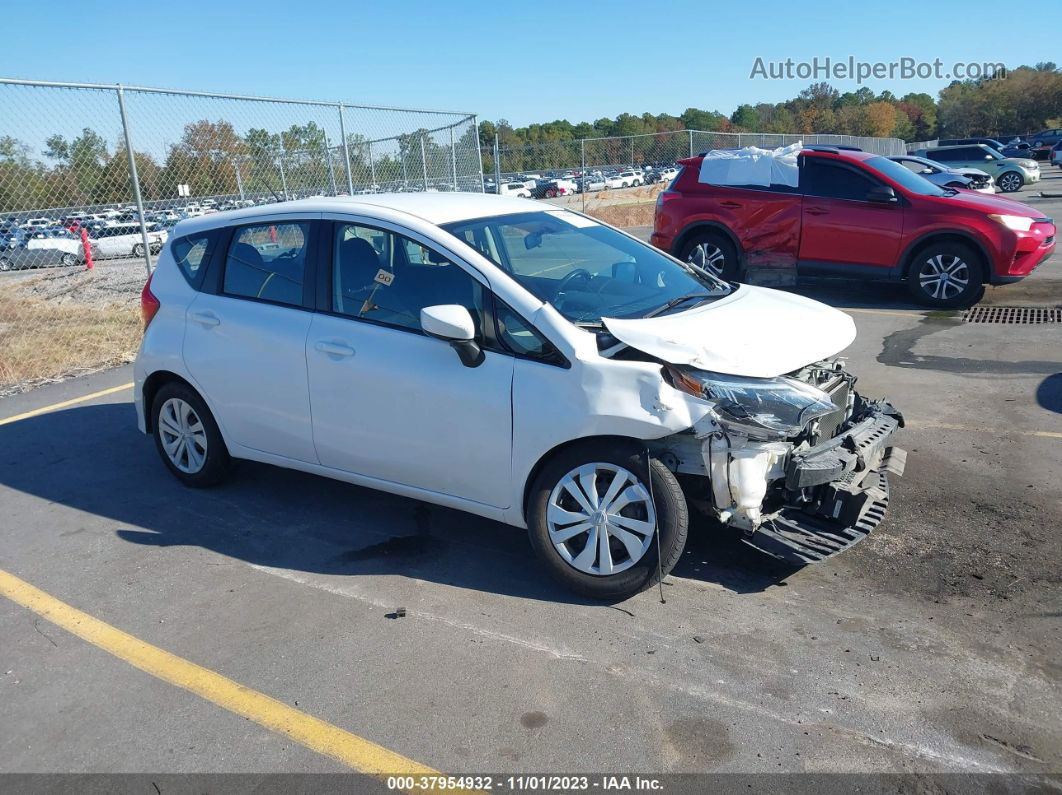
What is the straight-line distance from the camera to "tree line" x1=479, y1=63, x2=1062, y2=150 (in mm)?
70562

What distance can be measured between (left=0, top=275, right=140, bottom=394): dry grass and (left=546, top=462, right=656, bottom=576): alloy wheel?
6676mm

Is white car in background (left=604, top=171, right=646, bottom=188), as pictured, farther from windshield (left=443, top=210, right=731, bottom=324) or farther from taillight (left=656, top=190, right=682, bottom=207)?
windshield (left=443, top=210, right=731, bottom=324)

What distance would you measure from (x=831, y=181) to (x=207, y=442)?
810cm

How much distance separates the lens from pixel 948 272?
385 inches

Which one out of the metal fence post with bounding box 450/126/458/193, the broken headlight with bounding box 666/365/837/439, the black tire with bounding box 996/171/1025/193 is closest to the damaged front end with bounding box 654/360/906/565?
the broken headlight with bounding box 666/365/837/439

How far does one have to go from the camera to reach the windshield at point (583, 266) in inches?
164

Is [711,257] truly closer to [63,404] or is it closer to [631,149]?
[63,404]

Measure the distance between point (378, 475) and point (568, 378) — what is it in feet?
4.24

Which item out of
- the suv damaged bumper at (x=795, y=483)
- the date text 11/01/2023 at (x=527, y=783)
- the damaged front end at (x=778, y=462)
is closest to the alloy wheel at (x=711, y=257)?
the suv damaged bumper at (x=795, y=483)

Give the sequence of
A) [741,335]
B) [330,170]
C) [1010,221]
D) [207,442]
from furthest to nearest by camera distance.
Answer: [330,170] → [1010,221] → [207,442] → [741,335]

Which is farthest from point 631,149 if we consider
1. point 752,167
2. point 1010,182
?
point 752,167

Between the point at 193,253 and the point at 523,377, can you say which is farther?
the point at 193,253

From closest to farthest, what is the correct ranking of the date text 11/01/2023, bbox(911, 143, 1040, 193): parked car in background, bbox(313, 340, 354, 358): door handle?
the date text 11/01/2023, bbox(313, 340, 354, 358): door handle, bbox(911, 143, 1040, 193): parked car in background

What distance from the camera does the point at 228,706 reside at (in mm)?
3197
